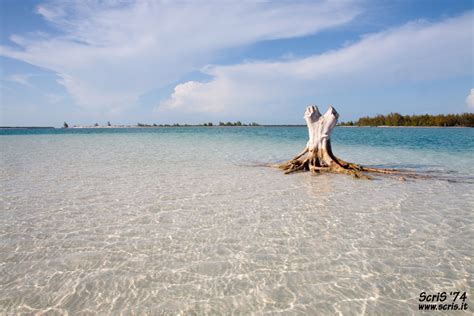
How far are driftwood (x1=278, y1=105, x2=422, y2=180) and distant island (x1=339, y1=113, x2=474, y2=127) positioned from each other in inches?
4134

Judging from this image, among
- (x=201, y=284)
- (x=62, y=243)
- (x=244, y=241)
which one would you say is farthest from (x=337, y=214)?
(x=62, y=243)

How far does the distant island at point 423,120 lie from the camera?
3656 inches

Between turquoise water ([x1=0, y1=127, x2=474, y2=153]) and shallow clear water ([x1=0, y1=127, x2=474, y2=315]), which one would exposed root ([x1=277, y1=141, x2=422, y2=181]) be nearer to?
shallow clear water ([x1=0, y1=127, x2=474, y2=315])

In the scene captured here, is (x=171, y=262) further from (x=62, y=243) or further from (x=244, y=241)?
(x=62, y=243)

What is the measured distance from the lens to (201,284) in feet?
12.6

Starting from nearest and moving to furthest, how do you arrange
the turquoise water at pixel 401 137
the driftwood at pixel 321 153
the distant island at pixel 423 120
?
the driftwood at pixel 321 153
the turquoise water at pixel 401 137
the distant island at pixel 423 120

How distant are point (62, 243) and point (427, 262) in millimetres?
6176

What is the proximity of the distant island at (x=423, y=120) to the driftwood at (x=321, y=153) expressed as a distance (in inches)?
4134

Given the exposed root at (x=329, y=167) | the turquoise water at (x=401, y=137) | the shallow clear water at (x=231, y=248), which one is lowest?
the shallow clear water at (x=231, y=248)

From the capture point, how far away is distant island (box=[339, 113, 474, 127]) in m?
92.9

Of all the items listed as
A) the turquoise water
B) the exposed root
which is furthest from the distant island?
the exposed root

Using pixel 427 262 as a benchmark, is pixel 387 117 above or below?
above

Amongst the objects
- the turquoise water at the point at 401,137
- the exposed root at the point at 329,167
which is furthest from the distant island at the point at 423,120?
the exposed root at the point at 329,167

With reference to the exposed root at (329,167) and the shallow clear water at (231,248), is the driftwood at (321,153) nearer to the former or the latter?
the exposed root at (329,167)
